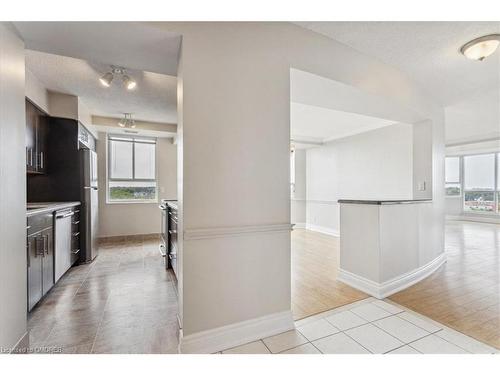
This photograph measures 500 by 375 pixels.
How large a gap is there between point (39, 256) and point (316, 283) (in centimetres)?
297

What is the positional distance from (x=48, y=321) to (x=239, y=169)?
212 cm

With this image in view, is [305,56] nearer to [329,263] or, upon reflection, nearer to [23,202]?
[23,202]

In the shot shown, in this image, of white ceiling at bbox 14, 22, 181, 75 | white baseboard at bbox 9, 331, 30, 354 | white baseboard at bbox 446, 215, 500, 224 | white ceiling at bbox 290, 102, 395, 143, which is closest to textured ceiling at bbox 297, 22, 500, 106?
white ceiling at bbox 14, 22, 181, 75

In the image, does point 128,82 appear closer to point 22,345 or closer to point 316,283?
point 22,345

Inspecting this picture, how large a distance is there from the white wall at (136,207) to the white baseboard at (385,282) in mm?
4417

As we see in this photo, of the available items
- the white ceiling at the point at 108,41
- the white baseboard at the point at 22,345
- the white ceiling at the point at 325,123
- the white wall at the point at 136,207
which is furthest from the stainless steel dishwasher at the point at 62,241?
the white ceiling at the point at 325,123

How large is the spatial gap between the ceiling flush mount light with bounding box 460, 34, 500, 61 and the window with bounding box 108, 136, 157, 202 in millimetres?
5664

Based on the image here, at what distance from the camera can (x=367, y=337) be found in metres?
1.74

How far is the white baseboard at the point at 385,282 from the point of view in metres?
2.43

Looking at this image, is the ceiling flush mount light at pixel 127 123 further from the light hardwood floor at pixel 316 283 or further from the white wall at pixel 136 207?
the light hardwood floor at pixel 316 283

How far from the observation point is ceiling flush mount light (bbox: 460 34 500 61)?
2001 mm

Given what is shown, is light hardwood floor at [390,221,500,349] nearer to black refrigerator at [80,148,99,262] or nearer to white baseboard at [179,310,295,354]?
Result: white baseboard at [179,310,295,354]

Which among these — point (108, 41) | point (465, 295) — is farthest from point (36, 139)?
point (465, 295)

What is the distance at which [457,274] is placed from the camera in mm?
3062
